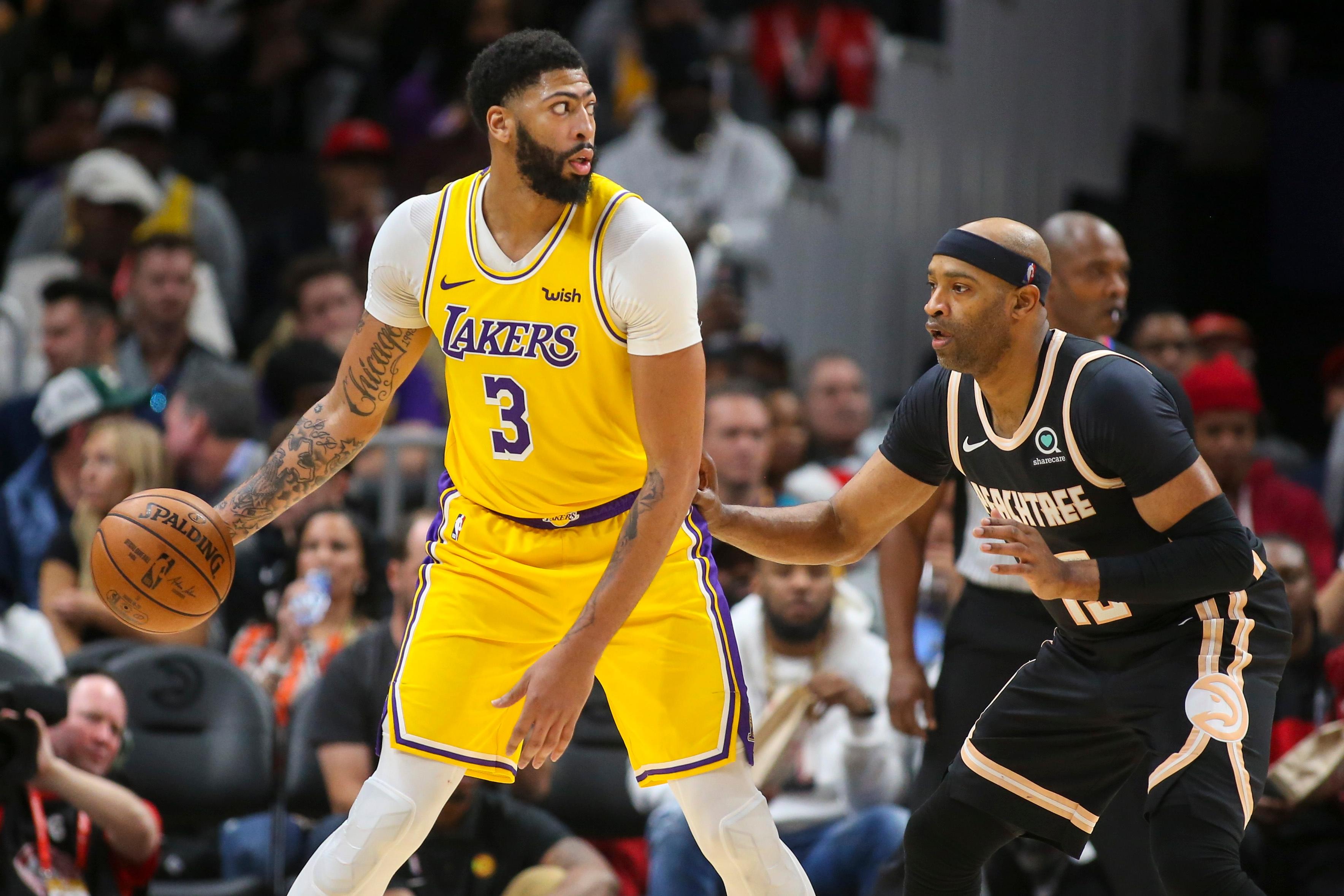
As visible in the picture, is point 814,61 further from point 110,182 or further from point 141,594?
point 141,594

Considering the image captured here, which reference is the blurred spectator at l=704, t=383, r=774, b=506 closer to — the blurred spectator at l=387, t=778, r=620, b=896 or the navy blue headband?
the blurred spectator at l=387, t=778, r=620, b=896

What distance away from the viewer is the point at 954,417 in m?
4.35

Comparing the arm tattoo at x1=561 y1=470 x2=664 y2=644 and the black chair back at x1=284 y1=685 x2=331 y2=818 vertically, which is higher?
the arm tattoo at x1=561 y1=470 x2=664 y2=644

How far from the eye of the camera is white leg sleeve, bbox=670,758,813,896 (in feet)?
13.2

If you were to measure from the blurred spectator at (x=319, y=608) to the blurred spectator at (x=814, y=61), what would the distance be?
16.5 feet

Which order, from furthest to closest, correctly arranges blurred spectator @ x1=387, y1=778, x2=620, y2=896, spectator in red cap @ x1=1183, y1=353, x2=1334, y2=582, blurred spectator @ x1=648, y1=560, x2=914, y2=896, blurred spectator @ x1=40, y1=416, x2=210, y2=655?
1. spectator in red cap @ x1=1183, y1=353, x2=1334, y2=582
2. blurred spectator @ x1=40, y1=416, x2=210, y2=655
3. blurred spectator @ x1=648, y1=560, x2=914, y2=896
4. blurred spectator @ x1=387, y1=778, x2=620, y2=896

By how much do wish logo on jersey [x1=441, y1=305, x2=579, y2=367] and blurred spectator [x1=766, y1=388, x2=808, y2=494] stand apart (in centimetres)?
445

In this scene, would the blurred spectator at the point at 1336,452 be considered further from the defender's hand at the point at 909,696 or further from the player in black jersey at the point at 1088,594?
the player in black jersey at the point at 1088,594

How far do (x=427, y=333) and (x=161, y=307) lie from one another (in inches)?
181

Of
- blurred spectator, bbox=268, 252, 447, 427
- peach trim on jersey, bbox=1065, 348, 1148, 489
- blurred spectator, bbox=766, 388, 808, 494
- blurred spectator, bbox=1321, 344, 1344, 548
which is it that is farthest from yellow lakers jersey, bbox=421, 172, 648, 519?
blurred spectator, bbox=1321, 344, 1344, 548

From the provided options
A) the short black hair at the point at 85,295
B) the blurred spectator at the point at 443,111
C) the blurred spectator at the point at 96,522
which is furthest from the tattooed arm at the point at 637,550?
the blurred spectator at the point at 443,111

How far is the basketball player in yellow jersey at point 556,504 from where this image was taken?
3.97 m

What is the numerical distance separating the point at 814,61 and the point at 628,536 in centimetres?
801

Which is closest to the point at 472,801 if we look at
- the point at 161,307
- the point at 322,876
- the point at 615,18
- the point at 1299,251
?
the point at 322,876
